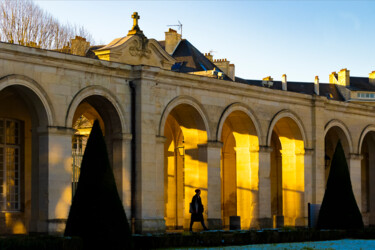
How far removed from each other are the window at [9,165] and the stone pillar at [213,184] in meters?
6.95

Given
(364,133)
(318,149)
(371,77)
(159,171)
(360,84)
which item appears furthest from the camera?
(371,77)

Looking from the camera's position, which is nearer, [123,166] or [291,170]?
[123,166]

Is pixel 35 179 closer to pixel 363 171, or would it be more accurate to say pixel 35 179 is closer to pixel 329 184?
pixel 329 184

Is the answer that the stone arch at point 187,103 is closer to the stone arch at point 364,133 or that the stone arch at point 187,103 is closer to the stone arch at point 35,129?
the stone arch at point 35,129

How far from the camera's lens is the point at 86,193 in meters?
20.4

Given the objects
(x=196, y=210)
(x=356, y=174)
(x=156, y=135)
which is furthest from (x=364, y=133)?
(x=156, y=135)

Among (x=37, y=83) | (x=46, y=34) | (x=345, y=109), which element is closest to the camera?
(x=37, y=83)

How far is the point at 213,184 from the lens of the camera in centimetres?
3078

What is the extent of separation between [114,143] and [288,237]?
260 inches

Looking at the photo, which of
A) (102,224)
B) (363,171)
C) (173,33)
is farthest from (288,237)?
(173,33)

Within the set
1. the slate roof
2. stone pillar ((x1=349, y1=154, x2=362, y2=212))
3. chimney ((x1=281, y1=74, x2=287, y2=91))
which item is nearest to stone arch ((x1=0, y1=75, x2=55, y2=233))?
stone pillar ((x1=349, y1=154, x2=362, y2=212))

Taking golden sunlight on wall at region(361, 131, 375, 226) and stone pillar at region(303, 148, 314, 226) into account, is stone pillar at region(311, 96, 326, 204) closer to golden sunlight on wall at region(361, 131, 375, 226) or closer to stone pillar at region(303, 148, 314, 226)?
stone pillar at region(303, 148, 314, 226)

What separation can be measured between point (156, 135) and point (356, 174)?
14.1m

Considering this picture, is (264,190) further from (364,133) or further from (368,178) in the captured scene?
(368,178)
